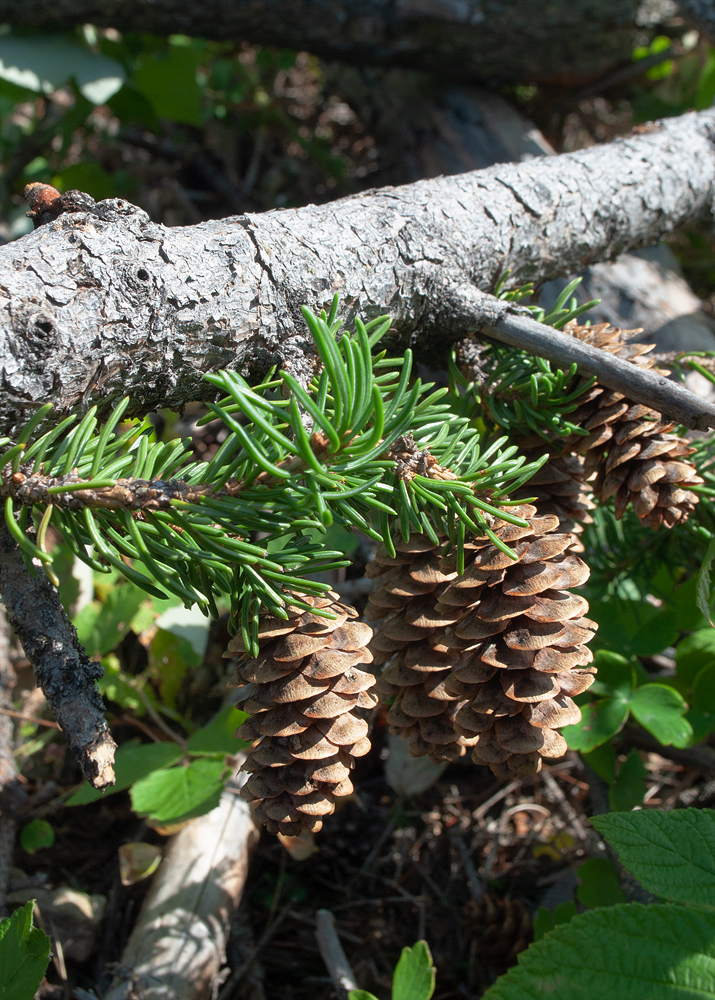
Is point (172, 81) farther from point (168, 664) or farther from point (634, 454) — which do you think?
point (634, 454)

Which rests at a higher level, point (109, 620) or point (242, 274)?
point (242, 274)

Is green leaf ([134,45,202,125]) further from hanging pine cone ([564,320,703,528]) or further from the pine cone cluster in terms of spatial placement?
the pine cone cluster

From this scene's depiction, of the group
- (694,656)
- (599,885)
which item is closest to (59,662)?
(599,885)

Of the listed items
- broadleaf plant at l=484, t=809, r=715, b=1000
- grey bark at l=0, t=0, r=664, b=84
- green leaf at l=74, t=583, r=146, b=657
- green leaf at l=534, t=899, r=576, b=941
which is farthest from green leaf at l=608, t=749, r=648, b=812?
grey bark at l=0, t=0, r=664, b=84

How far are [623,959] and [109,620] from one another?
1.57m

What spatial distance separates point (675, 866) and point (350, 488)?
0.83 m

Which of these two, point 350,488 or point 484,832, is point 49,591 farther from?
point 484,832

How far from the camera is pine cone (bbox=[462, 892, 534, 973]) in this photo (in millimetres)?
1639

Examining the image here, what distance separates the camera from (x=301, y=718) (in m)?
0.96

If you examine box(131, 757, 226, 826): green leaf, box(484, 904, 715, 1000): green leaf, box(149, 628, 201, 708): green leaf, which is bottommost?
box(149, 628, 201, 708): green leaf

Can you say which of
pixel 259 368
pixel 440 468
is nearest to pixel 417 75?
pixel 259 368

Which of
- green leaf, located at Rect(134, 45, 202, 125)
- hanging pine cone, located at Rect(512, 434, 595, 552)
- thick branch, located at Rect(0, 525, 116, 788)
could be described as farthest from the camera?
green leaf, located at Rect(134, 45, 202, 125)

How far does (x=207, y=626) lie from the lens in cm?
215

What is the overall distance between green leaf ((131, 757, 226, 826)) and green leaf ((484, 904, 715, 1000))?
0.85 meters
